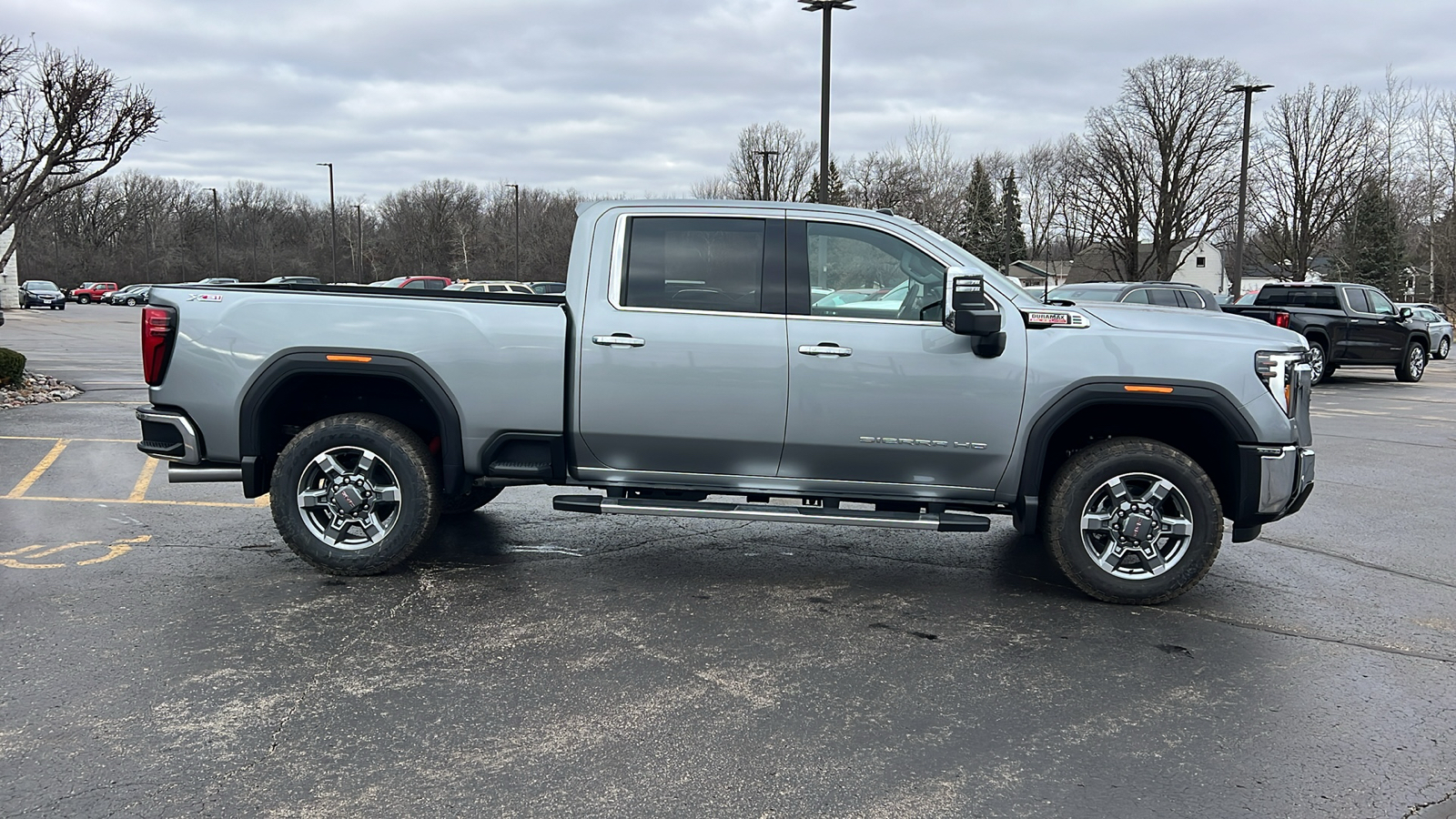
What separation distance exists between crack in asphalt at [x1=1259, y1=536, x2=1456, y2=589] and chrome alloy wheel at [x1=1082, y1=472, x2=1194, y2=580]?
5.93ft

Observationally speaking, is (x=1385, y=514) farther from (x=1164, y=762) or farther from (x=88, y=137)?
(x=88, y=137)

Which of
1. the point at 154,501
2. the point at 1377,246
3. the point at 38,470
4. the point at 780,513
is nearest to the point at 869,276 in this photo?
the point at 780,513

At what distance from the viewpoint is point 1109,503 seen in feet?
18.0

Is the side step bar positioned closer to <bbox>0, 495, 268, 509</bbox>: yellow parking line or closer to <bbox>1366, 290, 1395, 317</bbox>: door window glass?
<bbox>0, 495, 268, 509</bbox>: yellow parking line

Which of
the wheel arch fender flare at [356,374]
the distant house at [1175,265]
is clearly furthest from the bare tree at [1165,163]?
the wheel arch fender flare at [356,374]

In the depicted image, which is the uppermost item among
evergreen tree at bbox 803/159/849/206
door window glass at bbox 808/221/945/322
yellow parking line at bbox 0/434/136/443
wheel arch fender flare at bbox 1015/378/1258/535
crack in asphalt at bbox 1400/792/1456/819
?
evergreen tree at bbox 803/159/849/206

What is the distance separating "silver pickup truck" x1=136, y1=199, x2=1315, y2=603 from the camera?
17.5ft

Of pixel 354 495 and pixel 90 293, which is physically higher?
pixel 90 293

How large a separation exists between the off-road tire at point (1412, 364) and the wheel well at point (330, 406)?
2017cm

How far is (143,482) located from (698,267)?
5.36m

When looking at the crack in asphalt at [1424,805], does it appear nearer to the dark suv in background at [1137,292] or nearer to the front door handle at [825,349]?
the front door handle at [825,349]

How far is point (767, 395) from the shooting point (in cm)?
541

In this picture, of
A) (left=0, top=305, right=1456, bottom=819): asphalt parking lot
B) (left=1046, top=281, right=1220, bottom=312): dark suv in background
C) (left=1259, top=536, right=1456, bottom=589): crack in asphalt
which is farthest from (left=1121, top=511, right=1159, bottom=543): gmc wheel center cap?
(left=1046, top=281, right=1220, bottom=312): dark suv in background

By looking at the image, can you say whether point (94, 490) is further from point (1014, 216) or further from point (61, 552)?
point (1014, 216)
